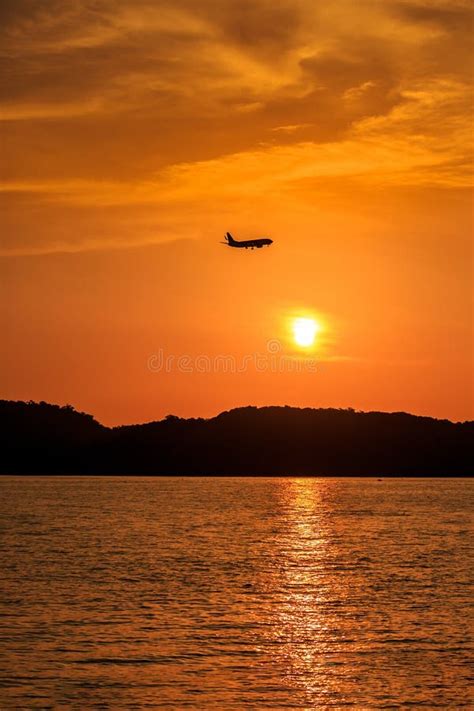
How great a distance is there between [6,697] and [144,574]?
51.4 meters

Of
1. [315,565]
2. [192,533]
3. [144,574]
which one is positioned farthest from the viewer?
[192,533]

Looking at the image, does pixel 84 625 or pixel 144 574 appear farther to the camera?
pixel 144 574

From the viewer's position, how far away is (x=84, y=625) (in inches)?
2680

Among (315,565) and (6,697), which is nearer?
(6,697)

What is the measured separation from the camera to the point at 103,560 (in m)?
115

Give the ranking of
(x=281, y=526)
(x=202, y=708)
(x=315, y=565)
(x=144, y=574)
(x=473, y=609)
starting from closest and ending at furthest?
(x=202, y=708), (x=473, y=609), (x=144, y=574), (x=315, y=565), (x=281, y=526)

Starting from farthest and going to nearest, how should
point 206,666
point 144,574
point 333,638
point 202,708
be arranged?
point 144,574 → point 333,638 → point 206,666 → point 202,708

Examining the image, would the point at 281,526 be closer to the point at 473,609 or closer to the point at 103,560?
the point at 103,560

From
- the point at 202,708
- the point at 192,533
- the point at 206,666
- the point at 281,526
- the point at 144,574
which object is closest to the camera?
the point at 202,708

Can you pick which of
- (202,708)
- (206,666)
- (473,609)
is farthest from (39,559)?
(202,708)

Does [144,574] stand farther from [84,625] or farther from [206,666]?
[206,666]

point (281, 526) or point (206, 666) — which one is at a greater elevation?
point (281, 526)

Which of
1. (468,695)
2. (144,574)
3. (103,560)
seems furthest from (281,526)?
(468,695)

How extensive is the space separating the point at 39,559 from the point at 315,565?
30.3m
